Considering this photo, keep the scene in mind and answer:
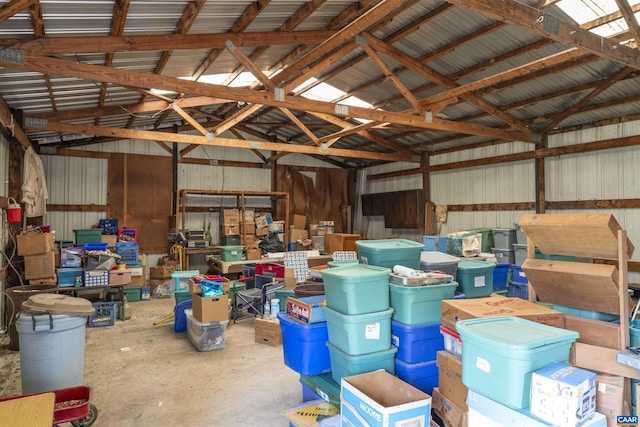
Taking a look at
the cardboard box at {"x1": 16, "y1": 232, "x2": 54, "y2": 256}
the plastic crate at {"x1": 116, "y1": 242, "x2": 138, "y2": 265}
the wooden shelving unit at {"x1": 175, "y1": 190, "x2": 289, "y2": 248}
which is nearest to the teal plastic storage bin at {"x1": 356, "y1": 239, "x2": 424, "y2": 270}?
the cardboard box at {"x1": 16, "y1": 232, "x2": 54, "y2": 256}

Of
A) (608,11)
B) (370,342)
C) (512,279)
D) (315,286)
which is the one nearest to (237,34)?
(315,286)

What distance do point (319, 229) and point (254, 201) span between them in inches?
77.7

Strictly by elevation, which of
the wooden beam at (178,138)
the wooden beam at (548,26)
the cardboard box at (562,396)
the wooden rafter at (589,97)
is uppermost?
the wooden rafter at (589,97)

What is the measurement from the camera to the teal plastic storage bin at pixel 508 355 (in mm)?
1870

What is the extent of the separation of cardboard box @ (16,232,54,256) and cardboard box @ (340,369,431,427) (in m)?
5.01

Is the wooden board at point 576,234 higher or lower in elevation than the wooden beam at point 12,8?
lower

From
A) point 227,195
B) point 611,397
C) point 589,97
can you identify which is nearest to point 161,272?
point 227,195

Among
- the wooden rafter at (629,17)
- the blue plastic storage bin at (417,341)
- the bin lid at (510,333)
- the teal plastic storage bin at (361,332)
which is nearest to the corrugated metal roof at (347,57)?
the wooden rafter at (629,17)

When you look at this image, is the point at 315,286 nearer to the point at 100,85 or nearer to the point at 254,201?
the point at 100,85

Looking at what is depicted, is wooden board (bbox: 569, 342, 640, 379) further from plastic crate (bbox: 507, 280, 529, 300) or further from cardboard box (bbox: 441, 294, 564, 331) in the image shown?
plastic crate (bbox: 507, 280, 529, 300)

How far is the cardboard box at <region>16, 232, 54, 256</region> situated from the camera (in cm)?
538

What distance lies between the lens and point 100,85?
551cm

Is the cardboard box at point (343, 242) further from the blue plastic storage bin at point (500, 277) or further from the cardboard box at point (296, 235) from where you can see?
the blue plastic storage bin at point (500, 277)

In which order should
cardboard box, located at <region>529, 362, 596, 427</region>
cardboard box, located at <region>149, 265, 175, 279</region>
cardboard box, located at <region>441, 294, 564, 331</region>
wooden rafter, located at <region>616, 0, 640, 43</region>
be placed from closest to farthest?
cardboard box, located at <region>529, 362, 596, 427</region> → cardboard box, located at <region>441, 294, 564, 331</region> → wooden rafter, located at <region>616, 0, 640, 43</region> → cardboard box, located at <region>149, 265, 175, 279</region>
